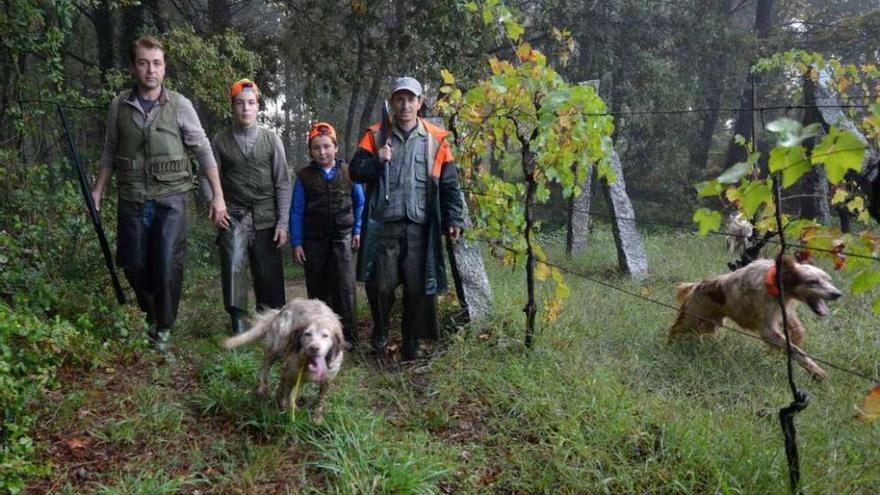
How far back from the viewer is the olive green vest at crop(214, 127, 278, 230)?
4.70m

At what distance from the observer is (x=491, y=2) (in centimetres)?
447

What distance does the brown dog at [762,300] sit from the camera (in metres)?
4.17

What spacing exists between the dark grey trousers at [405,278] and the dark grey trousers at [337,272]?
0.35m

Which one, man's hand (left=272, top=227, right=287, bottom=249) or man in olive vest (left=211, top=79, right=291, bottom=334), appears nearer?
man in olive vest (left=211, top=79, right=291, bottom=334)

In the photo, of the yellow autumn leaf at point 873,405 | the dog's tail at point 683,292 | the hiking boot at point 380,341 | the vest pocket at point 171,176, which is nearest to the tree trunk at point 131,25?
the vest pocket at point 171,176

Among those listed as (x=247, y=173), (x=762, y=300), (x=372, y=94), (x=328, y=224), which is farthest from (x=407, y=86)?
(x=372, y=94)

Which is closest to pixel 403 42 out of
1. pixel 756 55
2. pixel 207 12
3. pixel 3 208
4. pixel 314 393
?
pixel 207 12

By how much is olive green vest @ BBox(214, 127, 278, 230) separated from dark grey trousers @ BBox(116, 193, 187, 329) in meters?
0.48

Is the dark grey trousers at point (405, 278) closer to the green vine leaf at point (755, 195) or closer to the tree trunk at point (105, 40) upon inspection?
the green vine leaf at point (755, 195)

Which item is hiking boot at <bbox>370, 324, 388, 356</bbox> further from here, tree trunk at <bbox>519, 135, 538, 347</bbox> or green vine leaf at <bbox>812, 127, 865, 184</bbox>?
green vine leaf at <bbox>812, 127, 865, 184</bbox>

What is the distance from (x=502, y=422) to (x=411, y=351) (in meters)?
1.17

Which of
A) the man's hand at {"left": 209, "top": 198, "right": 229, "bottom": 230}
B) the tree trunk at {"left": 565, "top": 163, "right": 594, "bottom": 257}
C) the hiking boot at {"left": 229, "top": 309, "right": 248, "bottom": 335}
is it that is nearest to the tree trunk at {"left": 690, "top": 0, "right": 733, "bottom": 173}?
the tree trunk at {"left": 565, "top": 163, "right": 594, "bottom": 257}

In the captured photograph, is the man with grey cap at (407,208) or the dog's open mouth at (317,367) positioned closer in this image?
the dog's open mouth at (317,367)

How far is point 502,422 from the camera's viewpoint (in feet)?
11.9
